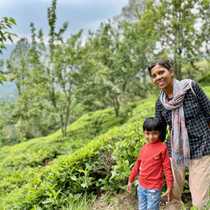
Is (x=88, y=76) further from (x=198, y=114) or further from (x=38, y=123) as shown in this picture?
(x=198, y=114)

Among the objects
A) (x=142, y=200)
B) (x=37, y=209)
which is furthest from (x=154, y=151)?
(x=37, y=209)

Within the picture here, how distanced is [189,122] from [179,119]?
113mm

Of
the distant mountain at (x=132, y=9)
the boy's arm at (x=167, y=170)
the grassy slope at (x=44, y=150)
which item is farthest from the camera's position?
the distant mountain at (x=132, y=9)

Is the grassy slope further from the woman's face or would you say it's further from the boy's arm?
the woman's face

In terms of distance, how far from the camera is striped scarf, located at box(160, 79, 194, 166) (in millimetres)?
4328

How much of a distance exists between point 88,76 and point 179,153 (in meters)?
16.3

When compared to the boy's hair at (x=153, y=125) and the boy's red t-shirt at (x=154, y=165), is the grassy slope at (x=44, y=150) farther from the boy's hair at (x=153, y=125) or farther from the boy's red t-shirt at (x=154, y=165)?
the boy's hair at (x=153, y=125)

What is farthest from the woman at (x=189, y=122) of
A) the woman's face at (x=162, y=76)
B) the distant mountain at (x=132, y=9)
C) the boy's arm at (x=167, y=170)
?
the distant mountain at (x=132, y=9)

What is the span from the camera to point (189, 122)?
4.41 m

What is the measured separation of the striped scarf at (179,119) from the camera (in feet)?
14.2

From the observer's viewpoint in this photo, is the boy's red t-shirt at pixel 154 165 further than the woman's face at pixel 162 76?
Yes

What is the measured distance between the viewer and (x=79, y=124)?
23203 millimetres

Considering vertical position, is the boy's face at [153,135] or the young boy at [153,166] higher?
the boy's face at [153,135]

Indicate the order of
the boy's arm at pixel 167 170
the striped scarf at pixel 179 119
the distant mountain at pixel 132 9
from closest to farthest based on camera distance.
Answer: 1. the striped scarf at pixel 179 119
2. the boy's arm at pixel 167 170
3. the distant mountain at pixel 132 9
